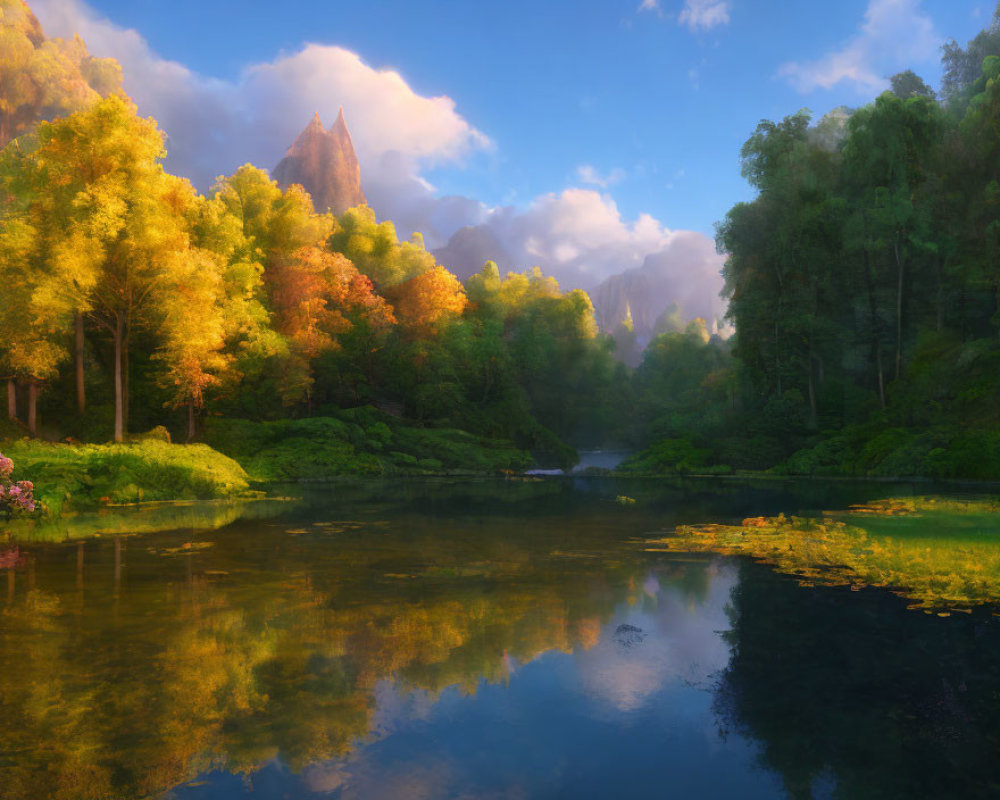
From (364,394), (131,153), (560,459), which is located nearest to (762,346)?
(560,459)

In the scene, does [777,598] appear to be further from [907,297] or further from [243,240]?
[907,297]

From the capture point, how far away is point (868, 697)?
161 inches

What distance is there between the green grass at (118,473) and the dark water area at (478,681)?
622 centimetres

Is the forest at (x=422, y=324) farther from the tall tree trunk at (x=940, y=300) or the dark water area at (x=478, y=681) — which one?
the dark water area at (x=478, y=681)

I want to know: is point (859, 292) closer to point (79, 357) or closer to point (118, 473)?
point (118, 473)

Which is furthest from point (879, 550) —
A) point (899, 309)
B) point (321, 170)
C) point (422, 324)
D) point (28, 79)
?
point (321, 170)

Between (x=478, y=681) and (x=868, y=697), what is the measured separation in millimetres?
2409

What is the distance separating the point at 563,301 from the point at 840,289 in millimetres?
18485

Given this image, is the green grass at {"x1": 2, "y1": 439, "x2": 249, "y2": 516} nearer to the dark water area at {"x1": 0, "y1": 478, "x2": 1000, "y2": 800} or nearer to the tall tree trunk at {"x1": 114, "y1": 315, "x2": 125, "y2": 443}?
the tall tree trunk at {"x1": 114, "y1": 315, "x2": 125, "y2": 443}

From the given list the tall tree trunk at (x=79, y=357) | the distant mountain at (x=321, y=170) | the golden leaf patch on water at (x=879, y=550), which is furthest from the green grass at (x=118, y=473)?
the distant mountain at (x=321, y=170)

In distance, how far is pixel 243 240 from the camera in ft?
86.7

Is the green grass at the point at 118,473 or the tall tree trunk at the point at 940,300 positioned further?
the tall tree trunk at the point at 940,300

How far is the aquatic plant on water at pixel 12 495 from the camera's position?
11.4 metres

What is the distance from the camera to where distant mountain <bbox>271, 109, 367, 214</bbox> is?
10394 cm
